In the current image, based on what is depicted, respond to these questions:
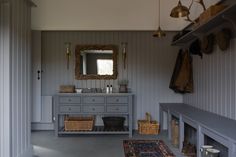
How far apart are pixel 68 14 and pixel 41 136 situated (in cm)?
248

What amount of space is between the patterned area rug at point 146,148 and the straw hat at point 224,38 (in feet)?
5.60

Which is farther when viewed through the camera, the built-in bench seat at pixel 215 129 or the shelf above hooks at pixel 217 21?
the shelf above hooks at pixel 217 21

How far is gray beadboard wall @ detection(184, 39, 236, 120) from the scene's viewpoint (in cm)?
352

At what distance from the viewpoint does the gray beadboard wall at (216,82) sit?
3516 millimetres

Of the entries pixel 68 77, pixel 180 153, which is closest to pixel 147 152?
pixel 180 153

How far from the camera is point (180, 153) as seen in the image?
4.22m

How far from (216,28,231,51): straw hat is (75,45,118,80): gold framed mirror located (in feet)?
8.89

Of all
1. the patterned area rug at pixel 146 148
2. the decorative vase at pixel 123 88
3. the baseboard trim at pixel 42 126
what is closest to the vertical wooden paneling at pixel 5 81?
the patterned area rug at pixel 146 148

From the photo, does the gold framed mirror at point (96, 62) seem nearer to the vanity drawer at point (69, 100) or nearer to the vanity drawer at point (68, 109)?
the vanity drawer at point (69, 100)

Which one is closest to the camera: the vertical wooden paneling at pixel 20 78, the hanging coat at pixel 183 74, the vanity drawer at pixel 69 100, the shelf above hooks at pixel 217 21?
the shelf above hooks at pixel 217 21

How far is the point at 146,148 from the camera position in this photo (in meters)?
4.54

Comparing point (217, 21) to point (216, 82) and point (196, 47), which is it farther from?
point (196, 47)

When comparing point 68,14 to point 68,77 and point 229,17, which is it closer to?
point 68,77

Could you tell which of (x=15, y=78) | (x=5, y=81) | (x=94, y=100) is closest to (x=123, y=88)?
(x=94, y=100)
